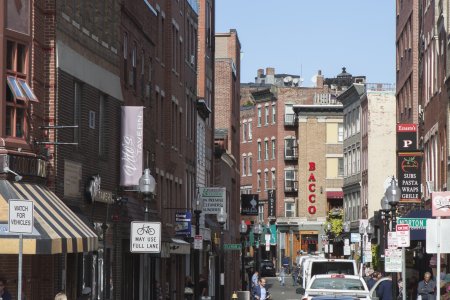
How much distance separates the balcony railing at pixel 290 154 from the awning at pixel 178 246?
8129cm

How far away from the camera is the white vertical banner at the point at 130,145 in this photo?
37.8 metres

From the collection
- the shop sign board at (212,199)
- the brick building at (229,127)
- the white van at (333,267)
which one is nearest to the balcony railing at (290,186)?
the brick building at (229,127)

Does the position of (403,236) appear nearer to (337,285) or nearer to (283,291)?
(337,285)

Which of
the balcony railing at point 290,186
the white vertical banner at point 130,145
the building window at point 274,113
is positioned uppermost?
the building window at point 274,113

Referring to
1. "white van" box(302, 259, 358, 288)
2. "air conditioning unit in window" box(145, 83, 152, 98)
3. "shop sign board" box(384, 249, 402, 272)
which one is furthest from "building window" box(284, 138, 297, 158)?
"shop sign board" box(384, 249, 402, 272)

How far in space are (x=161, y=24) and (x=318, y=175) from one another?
8030cm

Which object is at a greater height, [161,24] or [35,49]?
[161,24]

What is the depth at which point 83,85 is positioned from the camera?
108ft

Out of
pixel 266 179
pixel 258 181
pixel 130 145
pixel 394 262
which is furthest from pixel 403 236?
pixel 258 181

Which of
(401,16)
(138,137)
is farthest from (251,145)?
(138,137)

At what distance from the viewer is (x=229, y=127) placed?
320ft

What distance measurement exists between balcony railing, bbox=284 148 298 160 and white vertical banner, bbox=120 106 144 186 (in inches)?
3801

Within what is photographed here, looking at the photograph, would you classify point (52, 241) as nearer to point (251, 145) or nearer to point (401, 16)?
point (401, 16)

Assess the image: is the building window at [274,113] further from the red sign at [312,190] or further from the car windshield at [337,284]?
the car windshield at [337,284]
